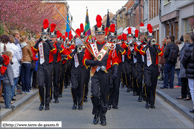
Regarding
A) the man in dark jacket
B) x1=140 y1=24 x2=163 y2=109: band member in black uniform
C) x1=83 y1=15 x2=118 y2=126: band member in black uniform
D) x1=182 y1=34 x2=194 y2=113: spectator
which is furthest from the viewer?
the man in dark jacket

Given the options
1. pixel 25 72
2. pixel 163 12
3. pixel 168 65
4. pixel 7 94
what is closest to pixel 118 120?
pixel 7 94

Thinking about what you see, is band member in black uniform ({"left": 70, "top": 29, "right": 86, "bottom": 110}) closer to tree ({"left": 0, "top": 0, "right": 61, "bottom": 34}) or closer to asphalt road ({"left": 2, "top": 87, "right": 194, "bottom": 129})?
asphalt road ({"left": 2, "top": 87, "right": 194, "bottom": 129})

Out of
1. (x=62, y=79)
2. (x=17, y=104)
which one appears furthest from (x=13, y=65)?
(x=62, y=79)

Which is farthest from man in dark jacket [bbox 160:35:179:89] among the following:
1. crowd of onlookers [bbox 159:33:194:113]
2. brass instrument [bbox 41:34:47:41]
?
brass instrument [bbox 41:34:47:41]

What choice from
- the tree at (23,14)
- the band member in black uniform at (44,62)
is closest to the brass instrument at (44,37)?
the band member in black uniform at (44,62)

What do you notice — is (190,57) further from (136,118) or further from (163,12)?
(163,12)

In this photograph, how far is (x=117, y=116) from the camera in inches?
371

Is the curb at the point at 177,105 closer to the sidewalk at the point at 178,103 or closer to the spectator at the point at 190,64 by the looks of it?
the sidewalk at the point at 178,103

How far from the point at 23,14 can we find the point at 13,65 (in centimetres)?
1514

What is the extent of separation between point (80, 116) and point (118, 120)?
1.10 metres

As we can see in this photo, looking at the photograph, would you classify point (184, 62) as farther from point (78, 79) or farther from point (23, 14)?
point (23, 14)

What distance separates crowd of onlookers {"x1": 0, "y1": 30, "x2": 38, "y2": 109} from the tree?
554cm

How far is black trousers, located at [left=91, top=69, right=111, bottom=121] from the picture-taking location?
26.6 ft

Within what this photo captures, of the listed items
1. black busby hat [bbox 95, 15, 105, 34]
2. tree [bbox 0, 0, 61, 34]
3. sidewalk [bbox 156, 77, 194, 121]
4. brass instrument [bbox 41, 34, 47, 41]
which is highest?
tree [bbox 0, 0, 61, 34]
